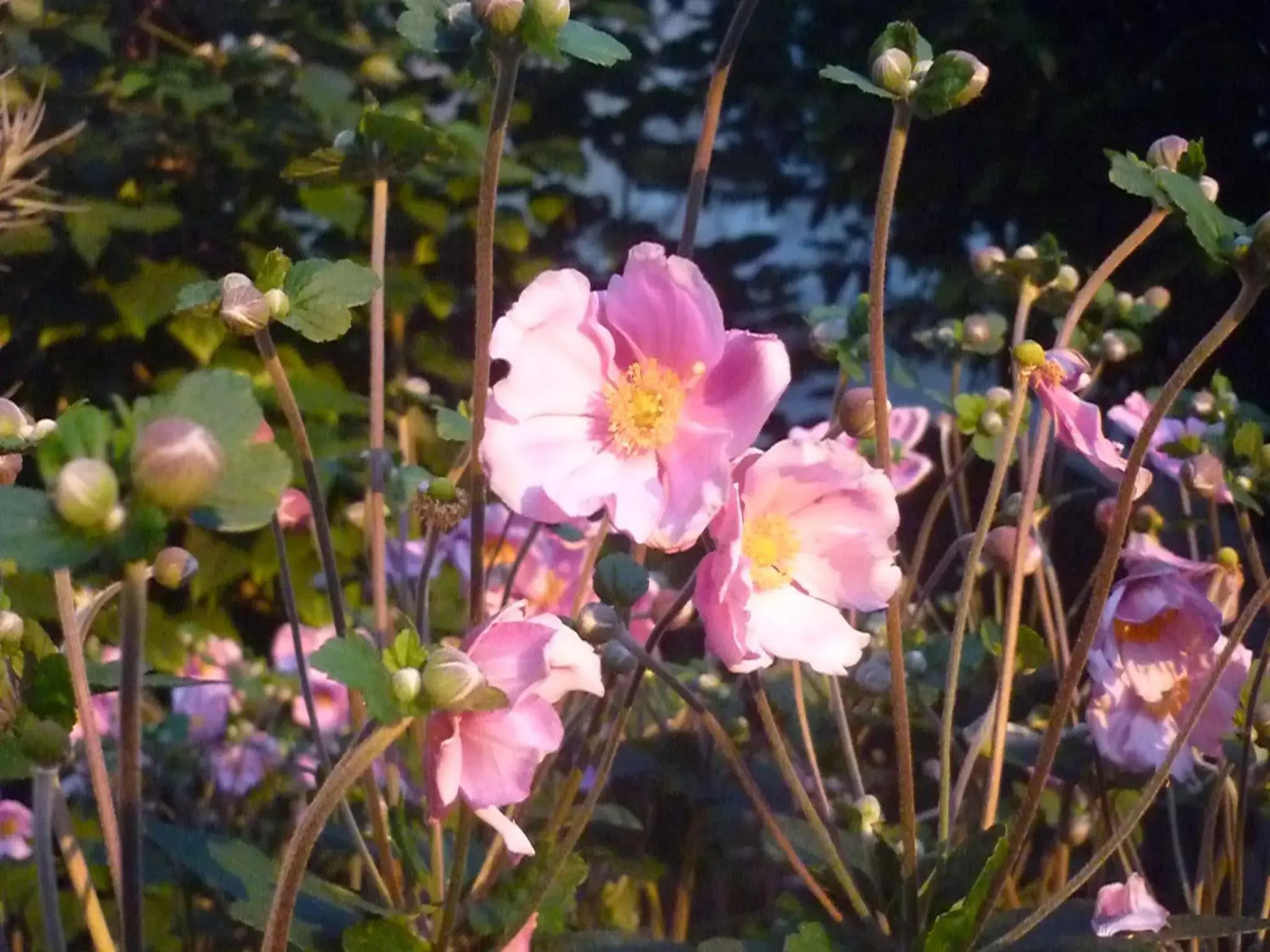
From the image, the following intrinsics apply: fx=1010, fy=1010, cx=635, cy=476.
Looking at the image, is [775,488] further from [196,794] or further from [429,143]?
[196,794]

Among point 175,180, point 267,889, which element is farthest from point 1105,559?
point 175,180

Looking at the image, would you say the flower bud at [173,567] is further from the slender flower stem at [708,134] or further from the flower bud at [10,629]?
the slender flower stem at [708,134]

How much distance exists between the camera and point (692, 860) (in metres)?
0.62

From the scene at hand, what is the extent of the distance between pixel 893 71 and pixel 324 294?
0.20 meters

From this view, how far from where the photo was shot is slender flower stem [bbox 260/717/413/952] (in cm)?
22

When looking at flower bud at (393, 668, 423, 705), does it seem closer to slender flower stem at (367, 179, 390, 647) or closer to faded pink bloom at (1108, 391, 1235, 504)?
slender flower stem at (367, 179, 390, 647)

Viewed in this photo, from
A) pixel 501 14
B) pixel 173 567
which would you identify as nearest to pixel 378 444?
pixel 173 567

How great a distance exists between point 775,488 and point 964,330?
324 millimetres

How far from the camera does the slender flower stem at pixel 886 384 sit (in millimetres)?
321

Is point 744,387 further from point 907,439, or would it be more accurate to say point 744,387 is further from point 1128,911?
point 907,439

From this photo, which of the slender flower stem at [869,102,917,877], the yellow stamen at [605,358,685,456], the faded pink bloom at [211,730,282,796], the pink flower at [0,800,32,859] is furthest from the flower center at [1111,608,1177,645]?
the pink flower at [0,800,32,859]

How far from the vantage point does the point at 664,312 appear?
0.32 m

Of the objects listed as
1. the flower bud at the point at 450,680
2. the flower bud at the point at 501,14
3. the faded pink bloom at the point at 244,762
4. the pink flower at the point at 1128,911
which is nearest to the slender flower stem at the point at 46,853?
the flower bud at the point at 450,680

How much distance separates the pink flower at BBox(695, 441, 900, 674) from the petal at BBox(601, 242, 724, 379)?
0.04 m
